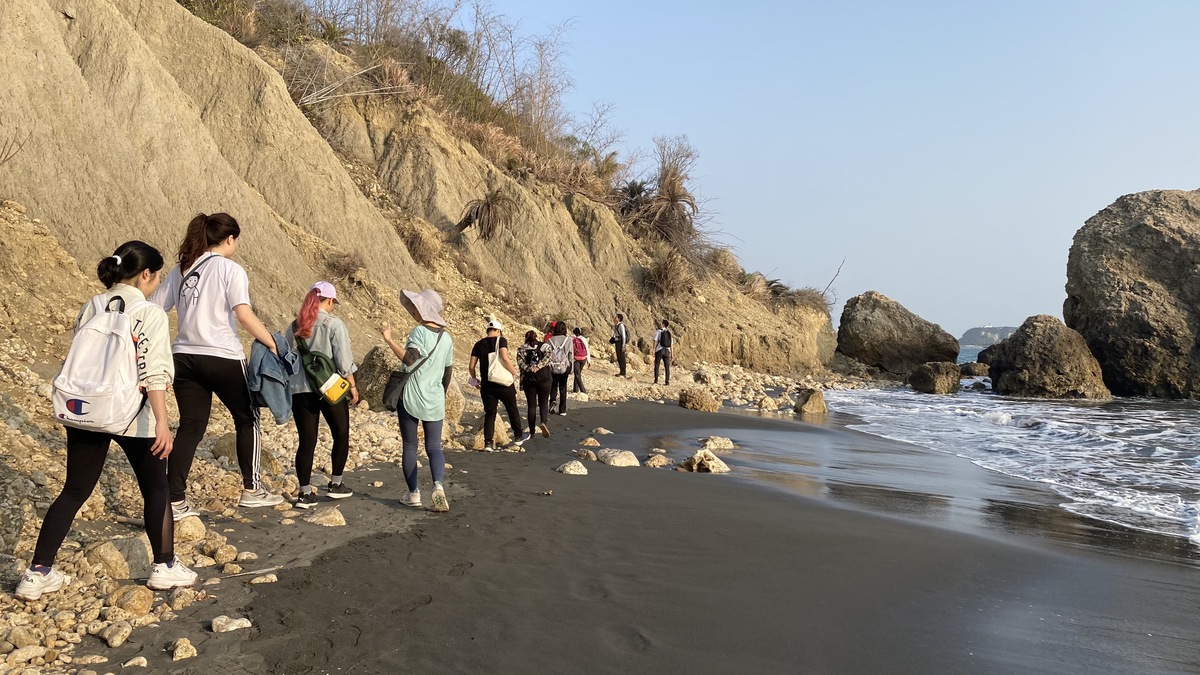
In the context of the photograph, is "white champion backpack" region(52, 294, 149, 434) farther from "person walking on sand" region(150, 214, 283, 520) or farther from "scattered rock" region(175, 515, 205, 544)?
"scattered rock" region(175, 515, 205, 544)

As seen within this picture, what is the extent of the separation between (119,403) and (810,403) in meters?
14.4

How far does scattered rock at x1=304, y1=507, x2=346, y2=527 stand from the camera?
5.18m

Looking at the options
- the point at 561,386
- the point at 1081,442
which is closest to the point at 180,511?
the point at 561,386

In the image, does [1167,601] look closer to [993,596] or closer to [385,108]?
[993,596]

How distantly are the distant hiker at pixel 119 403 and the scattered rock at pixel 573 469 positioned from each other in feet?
13.4

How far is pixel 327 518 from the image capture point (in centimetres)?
520

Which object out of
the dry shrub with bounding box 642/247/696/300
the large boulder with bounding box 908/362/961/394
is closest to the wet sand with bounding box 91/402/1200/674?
the dry shrub with bounding box 642/247/696/300

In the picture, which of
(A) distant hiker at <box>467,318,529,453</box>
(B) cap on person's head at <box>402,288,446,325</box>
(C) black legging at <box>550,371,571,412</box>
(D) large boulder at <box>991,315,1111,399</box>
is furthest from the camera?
(D) large boulder at <box>991,315,1111,399</box>

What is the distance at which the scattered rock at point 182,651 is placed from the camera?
10.3ft

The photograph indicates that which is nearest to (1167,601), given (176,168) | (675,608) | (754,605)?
(754,605)

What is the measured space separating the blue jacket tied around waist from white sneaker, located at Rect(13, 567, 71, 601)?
5.86 ft

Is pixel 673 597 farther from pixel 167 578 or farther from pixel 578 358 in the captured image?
pixel 578 358

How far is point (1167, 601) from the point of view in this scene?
453 cm

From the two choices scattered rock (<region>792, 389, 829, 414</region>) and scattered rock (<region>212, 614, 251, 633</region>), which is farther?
scattered rock (<region>792, 389, 829, 414</region>)
